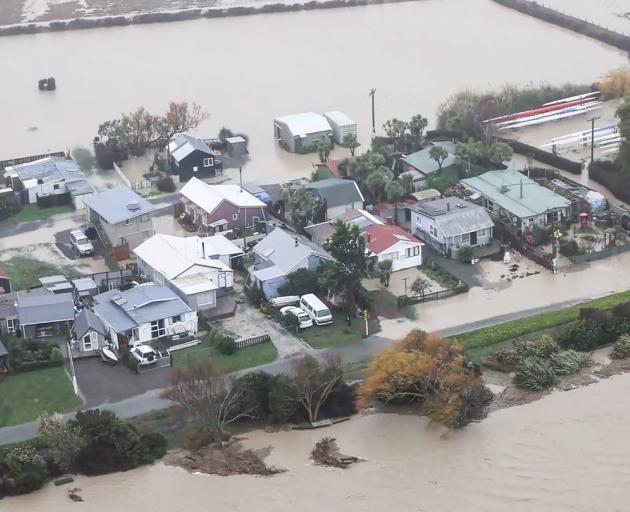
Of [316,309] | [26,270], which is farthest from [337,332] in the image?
[26,270]

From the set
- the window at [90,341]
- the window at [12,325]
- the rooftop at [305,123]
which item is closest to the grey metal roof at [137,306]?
the window at [90,341]

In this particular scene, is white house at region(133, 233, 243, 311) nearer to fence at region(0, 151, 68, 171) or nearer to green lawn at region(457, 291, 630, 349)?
green lawn at region(457, 291, 630, 349)

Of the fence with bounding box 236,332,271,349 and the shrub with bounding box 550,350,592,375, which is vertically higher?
the fence with bounding box 236,332,271,349

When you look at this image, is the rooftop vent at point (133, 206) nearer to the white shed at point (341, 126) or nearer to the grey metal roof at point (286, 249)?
the grey metal roof at point (286, 249)

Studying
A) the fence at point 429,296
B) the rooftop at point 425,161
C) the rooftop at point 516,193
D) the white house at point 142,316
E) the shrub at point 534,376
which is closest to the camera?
the shrub at point 534,376

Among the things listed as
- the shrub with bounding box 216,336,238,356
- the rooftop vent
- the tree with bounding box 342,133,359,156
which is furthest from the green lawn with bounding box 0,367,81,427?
the tree with bounding box 342,133,359,156

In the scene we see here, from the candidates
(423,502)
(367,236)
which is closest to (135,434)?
(423,502)
